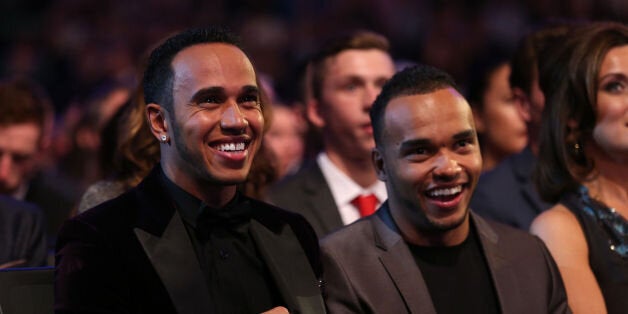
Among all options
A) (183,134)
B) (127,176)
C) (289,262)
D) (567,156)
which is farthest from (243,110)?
(567,156)

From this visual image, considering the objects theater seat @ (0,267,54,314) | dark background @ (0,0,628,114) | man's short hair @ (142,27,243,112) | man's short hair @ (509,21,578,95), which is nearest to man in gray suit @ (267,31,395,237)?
man's short hair @ (509,21,578,95)

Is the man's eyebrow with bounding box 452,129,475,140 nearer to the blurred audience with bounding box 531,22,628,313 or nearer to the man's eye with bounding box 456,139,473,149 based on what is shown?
the man's eye with bounding box 456,139,473,149

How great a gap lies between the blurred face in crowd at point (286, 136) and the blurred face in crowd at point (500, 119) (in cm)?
107

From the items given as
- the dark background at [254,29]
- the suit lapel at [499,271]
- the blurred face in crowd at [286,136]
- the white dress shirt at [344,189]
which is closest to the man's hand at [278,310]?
the suit lapel at [499,271]

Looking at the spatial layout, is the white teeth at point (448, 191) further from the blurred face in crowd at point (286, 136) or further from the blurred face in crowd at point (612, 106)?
the blurred face in crowd at point (286, 136)

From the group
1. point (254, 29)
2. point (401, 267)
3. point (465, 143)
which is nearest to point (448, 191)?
point (465, 143)

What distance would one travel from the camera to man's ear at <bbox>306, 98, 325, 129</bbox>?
4.84 m

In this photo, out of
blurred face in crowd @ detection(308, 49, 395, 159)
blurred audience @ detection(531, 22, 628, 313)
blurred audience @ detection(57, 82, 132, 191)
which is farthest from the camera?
blurred audience @ detection(57, 82, 132, 191)

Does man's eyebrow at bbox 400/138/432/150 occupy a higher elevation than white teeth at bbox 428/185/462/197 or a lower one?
higher

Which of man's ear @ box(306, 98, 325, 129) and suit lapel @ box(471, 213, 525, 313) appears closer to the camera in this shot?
suit lapel @ box(471, 213, 525, 313)

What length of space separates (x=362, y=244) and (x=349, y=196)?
1.26 metres

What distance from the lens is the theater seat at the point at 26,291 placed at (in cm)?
290

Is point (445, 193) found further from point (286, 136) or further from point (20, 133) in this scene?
point (286, 136)

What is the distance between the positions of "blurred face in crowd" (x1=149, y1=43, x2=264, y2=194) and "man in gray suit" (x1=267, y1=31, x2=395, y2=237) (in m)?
1.35
